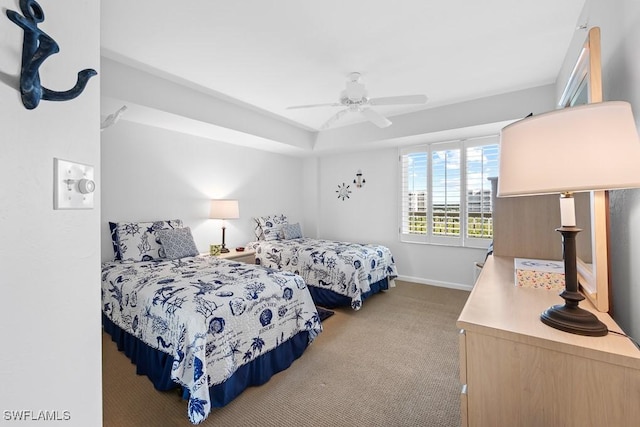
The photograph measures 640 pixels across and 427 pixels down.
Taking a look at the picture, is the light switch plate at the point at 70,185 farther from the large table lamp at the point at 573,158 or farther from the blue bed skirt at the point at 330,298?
the blue bed skirt at the point at 330,298

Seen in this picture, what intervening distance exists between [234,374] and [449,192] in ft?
11.9

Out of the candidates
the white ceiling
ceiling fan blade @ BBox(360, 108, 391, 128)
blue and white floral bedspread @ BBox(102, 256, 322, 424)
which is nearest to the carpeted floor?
blue and white floral bedspread @ BBox(102, 256, 322, 424)

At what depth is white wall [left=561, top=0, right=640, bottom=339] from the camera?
0.93 metres

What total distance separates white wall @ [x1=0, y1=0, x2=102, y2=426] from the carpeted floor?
1266mm

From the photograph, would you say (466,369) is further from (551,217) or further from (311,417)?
(551,217)

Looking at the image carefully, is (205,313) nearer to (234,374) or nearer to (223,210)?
(234,374)

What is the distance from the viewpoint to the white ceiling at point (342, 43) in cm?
181

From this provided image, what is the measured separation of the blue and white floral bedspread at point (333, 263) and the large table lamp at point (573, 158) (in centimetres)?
241

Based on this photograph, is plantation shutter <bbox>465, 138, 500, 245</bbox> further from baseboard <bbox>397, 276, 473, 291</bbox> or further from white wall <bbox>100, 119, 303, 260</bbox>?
white wall <bbox>100, 119, 303, 260</bbox>

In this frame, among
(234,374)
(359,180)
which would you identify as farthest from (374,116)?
(234,374)

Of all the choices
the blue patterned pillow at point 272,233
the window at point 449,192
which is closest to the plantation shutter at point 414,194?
the window at point 449,192

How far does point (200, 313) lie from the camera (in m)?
1.70

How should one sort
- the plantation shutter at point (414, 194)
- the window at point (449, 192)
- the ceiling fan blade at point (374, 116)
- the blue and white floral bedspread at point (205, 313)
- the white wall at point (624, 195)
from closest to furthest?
the white wall at point (624, 195) → the blue and white floral bedspread at point (205, 313) → the ceiling fan blade at point (374, 116) → the window at point (449, 192) → the plantation shutter at point (414, 194)

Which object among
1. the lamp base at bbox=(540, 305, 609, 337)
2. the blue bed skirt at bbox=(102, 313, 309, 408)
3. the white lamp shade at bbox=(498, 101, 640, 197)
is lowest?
the blue bed skirt at bbox=(102, 313, 309, 408)
